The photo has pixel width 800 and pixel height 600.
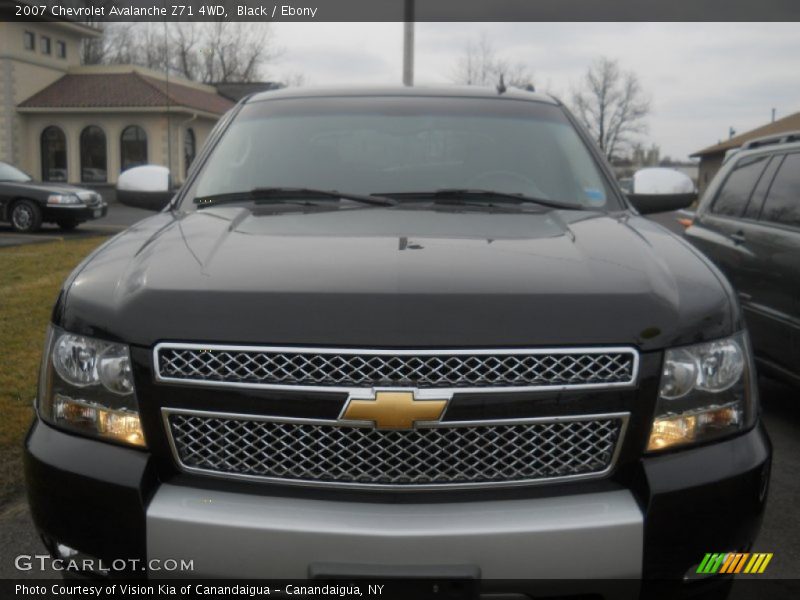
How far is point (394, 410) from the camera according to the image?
1861 millimetres

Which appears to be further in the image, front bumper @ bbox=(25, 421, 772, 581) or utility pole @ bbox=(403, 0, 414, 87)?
utility pole @ bbox=(403, 0, 414, 87)

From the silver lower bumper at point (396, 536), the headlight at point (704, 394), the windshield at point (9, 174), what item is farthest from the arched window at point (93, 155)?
the headlight at point (704, 394)

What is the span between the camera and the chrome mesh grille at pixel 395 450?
1.93 metres

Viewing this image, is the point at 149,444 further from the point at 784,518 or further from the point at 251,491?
the point at 784,518

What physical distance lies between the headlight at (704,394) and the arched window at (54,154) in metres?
38.6

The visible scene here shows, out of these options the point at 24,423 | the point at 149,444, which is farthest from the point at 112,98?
the point at 149,444

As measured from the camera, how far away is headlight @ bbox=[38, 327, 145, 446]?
2.00 metres

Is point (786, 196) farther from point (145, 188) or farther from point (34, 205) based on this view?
point (34, 205)

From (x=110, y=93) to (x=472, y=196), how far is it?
121 feet

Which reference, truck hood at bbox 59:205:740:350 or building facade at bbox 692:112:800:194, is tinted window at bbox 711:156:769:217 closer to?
truck hood at bbox 59:205:740:350

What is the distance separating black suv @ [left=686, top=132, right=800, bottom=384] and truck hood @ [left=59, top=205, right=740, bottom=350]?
274 cm

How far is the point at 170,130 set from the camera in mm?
35938

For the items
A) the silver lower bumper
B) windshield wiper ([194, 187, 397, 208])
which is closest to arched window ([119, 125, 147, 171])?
windshield wiper ([194, 187, 397, 208])

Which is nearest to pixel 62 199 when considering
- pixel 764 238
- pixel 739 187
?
pixel 739 187
